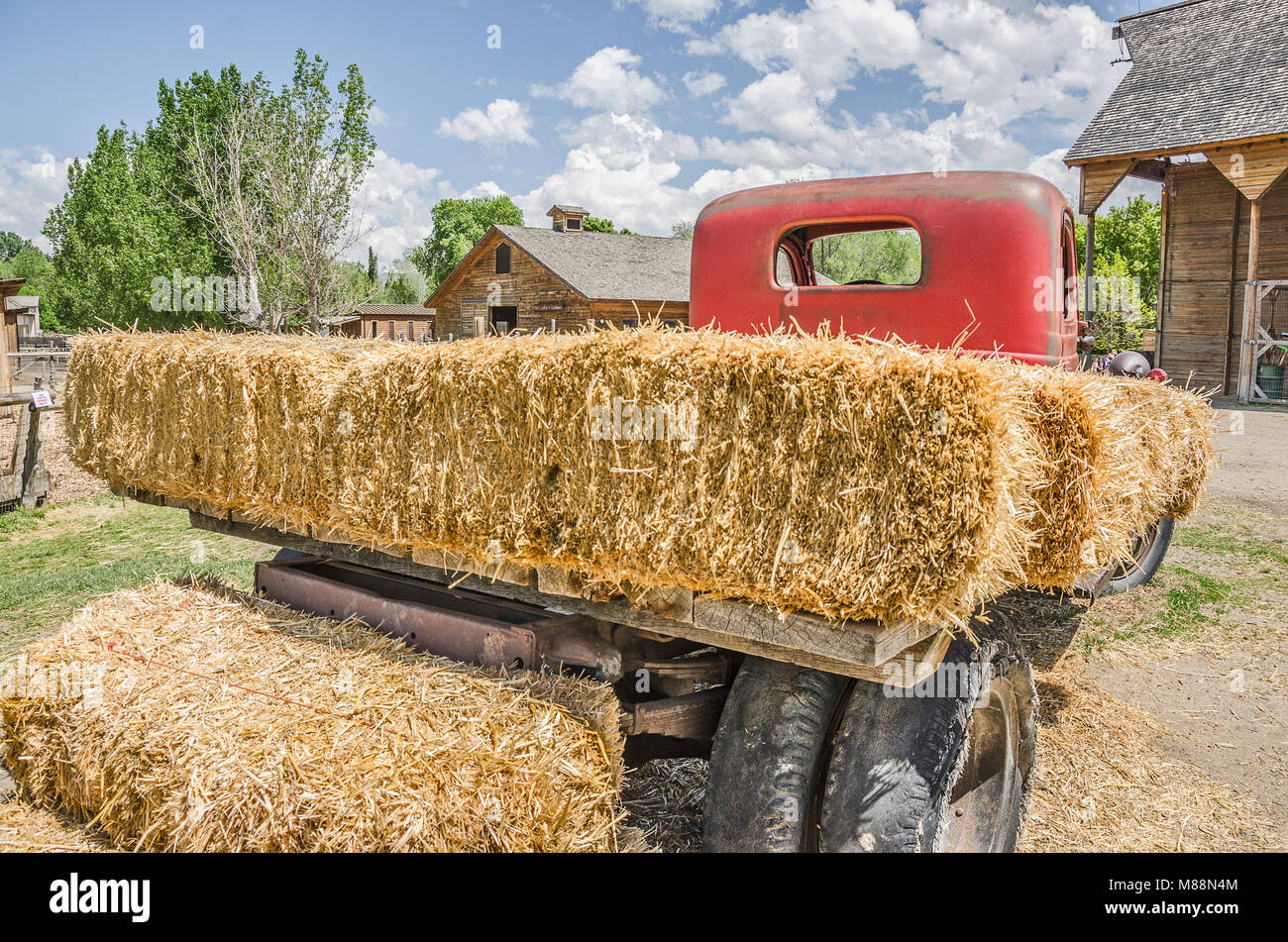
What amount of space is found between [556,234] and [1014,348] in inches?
1522

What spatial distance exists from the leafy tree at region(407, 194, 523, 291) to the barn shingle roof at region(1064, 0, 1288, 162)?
67.8m

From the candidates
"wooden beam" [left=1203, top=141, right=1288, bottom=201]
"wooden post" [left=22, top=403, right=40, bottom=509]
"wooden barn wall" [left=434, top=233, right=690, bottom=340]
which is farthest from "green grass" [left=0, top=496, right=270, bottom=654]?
"wooden barn wall" [left=434, top=233, right=690, bottom=340]

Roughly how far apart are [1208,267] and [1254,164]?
4.83 meters

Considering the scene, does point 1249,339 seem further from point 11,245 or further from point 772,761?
point 11,245

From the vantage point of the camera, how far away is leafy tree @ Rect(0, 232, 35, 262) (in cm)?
15350

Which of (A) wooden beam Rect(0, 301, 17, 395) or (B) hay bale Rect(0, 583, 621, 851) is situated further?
(A) wooden beam Rect(0, 301, 17, 395)

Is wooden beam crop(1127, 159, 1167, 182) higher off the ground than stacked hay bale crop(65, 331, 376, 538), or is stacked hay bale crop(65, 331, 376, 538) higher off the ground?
wooden beam crop(1127, 159, 1167, 182)

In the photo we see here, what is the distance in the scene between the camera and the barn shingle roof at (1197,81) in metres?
19.6

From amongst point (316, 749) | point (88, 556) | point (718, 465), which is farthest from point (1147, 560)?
point (88, 556)

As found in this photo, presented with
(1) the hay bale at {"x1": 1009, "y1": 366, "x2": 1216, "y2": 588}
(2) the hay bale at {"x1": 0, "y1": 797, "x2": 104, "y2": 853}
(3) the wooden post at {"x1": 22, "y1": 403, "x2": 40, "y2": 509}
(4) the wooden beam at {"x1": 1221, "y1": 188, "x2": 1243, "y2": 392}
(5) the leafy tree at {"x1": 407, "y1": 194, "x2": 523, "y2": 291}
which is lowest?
(2) the hay bale at {"x1": 0, "y1": 797, "x2": 104, "y2": 853}

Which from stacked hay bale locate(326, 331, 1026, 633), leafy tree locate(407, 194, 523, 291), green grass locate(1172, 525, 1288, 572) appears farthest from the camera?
leafy tree locate(407, 194, 523, 291)

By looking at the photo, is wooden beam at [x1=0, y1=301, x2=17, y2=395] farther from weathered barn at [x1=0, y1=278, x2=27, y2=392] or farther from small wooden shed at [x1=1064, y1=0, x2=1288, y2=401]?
small wooden shed at [x1=1064, y1=0, x2=1288, y2=401]

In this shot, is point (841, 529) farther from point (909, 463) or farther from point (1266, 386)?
point (1266, 386)
